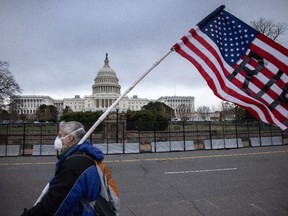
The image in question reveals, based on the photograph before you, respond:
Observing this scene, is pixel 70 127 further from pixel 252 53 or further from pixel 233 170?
pixel 233 170


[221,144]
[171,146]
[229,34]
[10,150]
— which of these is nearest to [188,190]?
[229,34]

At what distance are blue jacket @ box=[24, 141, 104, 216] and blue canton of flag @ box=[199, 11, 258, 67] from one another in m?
2.82

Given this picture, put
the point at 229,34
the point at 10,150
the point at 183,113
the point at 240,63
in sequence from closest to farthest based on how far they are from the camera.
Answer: the point at 240,63 → the point at 229,34 → the point at 10,150 → the point at 183,113

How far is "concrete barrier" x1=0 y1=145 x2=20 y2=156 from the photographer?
1480 centimetres

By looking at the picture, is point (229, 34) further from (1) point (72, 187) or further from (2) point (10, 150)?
(2) point (10, 150)

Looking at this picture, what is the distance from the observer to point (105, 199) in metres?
2.17

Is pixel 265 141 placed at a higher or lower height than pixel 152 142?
lower

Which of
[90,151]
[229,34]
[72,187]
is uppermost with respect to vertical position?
[229,34]

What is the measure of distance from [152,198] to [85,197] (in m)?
3.84

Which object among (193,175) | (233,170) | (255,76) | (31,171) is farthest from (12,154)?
(255,76)

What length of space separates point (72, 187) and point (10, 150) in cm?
1596

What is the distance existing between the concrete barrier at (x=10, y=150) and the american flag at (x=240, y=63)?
15.4 metres

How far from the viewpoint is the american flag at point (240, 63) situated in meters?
3.23

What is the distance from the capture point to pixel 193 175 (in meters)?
7.85
